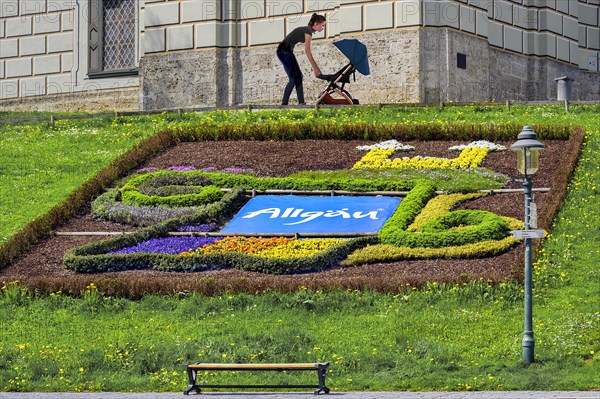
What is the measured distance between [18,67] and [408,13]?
50.2 ft

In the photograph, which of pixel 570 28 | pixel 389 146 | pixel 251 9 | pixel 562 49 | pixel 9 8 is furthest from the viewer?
pixel 9 8

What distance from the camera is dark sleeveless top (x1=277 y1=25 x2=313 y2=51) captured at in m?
40.8

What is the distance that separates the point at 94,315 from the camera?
951 inches

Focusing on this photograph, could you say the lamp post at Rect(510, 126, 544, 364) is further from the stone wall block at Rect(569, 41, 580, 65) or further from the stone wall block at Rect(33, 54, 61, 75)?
the stone wall block at Rect(33, 54, 61, 75)

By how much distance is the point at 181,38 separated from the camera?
44.9 meters

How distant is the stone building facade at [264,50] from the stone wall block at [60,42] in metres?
0.05

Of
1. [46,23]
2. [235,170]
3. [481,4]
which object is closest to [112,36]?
[46,23]

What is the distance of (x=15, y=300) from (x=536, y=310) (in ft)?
28.6

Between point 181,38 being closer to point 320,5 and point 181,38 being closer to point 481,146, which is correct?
point 320,5

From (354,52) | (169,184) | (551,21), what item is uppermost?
(551,21)

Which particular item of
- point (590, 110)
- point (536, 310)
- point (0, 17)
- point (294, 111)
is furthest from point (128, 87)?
point (536, 310)

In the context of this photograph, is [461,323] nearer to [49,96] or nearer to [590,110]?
[590,110]

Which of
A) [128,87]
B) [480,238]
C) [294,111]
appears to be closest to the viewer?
[480,238]

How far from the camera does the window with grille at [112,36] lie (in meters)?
47.5
